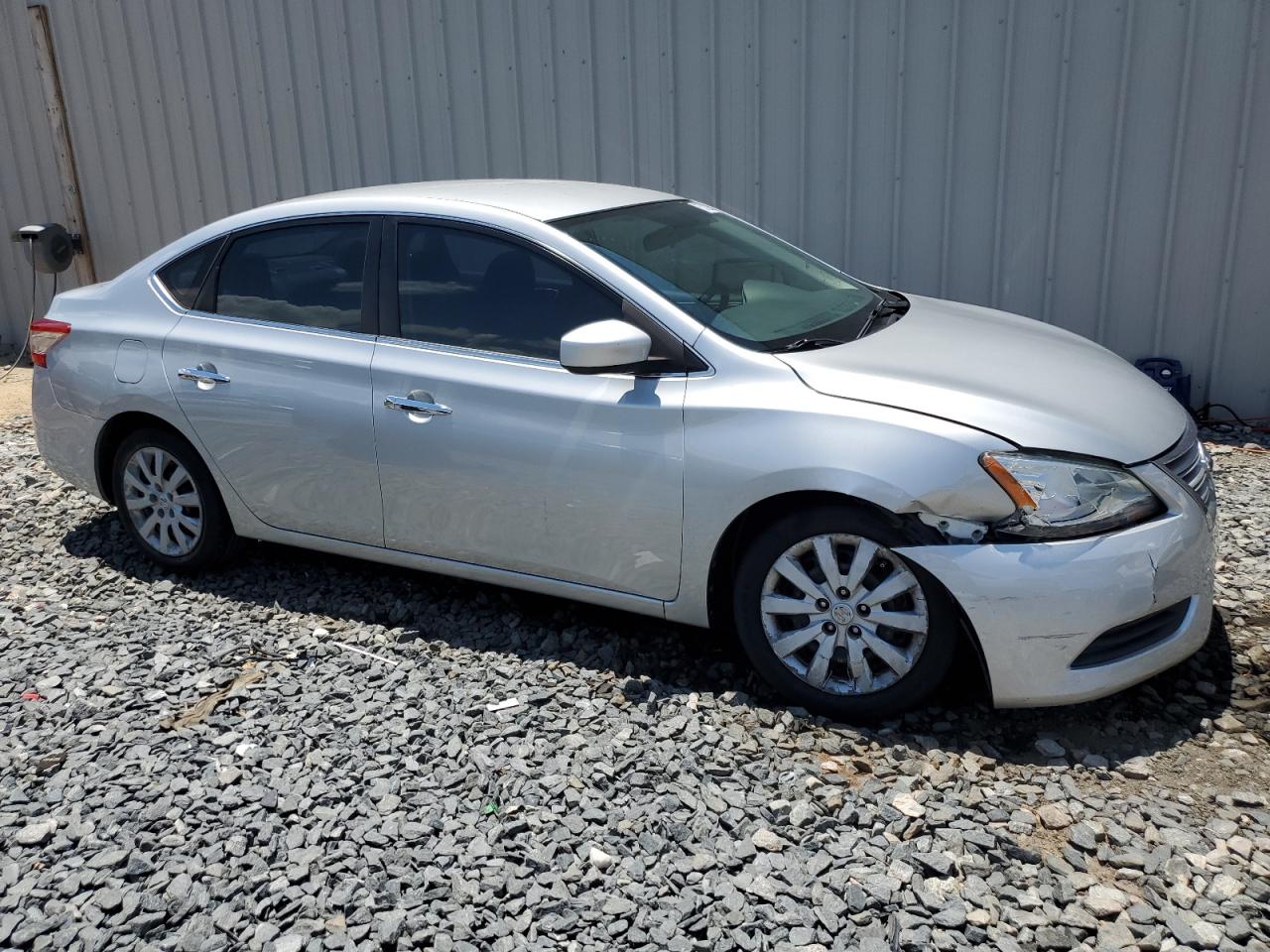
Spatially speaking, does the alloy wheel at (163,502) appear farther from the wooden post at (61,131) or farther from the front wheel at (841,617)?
the wooden post at (61,131)

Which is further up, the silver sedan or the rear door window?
the rear door window

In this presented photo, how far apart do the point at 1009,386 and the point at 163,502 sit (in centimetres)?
362

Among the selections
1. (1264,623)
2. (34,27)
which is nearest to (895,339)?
(1264,623)

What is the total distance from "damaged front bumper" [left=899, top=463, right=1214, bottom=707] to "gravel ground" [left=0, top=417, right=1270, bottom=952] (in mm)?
267

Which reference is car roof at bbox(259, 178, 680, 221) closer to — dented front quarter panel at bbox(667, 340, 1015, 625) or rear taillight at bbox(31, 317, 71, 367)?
dented front quarter panel at bbox(667, 340, 1015, 625)

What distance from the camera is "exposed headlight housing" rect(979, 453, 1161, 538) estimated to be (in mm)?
3469

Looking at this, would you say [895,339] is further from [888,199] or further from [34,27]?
[34,27]

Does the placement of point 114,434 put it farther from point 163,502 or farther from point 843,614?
point 843,614

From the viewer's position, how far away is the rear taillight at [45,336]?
5332mm

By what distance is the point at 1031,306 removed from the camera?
707 cm

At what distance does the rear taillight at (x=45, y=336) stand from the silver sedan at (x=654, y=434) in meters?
0.01

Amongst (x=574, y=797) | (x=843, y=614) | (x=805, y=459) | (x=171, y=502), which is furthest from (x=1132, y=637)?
(x=171, y=502)

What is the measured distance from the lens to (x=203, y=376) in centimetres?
488

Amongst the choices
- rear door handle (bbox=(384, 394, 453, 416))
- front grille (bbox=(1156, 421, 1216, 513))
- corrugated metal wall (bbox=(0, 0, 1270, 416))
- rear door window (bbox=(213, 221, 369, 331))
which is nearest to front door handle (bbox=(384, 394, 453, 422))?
rear door handle (bbox=(384, 394, 453, 416))
